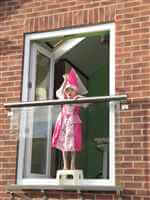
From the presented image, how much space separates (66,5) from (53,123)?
1579 mm

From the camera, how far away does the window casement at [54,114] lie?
5738 mm

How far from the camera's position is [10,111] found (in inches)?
247

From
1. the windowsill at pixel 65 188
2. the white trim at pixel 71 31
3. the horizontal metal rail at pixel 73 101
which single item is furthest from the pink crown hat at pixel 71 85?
the windowsill at pixel 65 188

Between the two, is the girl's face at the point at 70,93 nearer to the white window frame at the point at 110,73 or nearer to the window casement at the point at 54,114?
the window casement at the point at 54,114

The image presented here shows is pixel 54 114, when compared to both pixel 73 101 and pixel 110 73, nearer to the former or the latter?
pixel 73 101

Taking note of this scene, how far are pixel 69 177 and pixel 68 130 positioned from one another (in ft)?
1.81

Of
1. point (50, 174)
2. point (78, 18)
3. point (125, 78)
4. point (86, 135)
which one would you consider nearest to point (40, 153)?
point (50, 174)

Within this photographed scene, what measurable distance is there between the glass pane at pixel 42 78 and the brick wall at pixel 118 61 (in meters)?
0.27

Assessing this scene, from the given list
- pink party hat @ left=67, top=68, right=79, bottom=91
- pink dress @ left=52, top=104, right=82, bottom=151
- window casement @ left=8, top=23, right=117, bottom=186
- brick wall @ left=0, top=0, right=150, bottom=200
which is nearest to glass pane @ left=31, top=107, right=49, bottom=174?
window casement @ left=8, top=23, right=117, bottom=186

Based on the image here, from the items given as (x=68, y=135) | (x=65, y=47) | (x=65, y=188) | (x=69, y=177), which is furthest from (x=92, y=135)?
(x=65, y=47)

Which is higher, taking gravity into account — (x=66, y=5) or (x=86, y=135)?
(x=66, y=5)

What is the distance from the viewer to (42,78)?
6.63 m

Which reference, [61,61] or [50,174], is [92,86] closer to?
[61,61]

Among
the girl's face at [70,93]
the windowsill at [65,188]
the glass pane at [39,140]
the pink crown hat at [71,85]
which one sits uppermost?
the pink crown hat at [71,85]
